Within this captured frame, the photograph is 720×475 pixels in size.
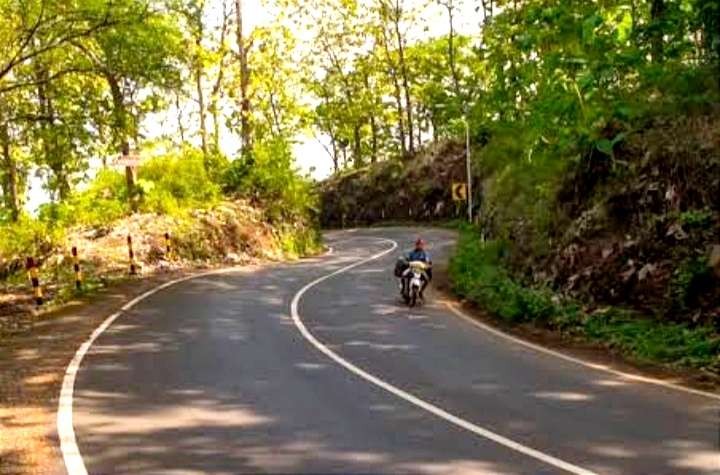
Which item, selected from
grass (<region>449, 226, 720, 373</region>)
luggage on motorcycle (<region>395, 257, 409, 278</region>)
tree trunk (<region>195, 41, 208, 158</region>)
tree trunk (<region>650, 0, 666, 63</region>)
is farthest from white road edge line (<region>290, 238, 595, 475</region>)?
tree trunk (<region>195, 41, 208, 158</region>)

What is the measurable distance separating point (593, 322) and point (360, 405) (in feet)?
21.3

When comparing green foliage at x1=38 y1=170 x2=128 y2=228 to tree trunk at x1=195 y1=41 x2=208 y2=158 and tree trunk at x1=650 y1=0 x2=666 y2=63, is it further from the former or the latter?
tree trunk at x1=650 y1=0 x2=666 y2=63

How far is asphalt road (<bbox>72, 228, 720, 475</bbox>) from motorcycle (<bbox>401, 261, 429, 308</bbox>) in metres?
2.51

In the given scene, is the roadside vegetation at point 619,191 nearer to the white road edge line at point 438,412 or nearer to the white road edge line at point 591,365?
the white road edge line at point 591,365

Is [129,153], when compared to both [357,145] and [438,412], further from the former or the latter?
[357,145]

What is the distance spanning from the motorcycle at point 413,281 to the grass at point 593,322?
57.5 inches

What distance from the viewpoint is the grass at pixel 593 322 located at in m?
12.2

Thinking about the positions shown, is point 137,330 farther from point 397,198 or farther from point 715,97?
point 397,198

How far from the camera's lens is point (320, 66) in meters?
68.0

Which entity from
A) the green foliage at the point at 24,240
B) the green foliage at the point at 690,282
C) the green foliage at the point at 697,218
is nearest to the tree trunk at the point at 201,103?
the green foliage at the point at 24,240

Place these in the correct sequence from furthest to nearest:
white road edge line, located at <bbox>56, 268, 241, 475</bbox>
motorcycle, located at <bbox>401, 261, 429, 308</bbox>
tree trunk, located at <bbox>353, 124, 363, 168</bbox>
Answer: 1. tree trunk, located at <bbox>353, 124, 363, 168</bbox>
2. motorcycle, located at <bbox>401, 261, 429, 308</bbox>
3. white road edge line, located at <bbox>56, 268, 241, 475</bbox>

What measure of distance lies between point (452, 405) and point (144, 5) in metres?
13.7

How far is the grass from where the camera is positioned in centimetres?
1218

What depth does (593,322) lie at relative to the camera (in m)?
14.7
